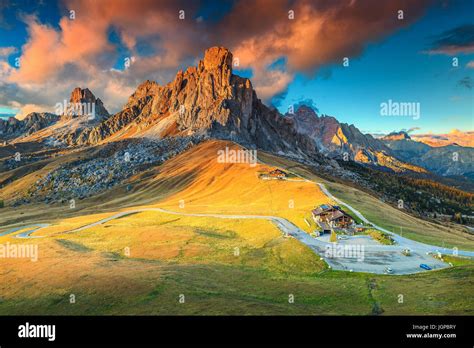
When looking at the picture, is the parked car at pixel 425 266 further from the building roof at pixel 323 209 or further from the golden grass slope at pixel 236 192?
the building roof at pixel 323 209

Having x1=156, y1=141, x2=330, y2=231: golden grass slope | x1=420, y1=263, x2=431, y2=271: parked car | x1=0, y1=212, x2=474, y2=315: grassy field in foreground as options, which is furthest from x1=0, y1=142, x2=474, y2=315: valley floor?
x1=420, y1=263, x2=431, y2=271: parked car

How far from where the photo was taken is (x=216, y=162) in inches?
7131

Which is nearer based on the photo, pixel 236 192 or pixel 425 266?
pixel 425 266

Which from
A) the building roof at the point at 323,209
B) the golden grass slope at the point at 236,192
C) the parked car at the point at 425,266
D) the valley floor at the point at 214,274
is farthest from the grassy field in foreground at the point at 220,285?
the golden grass slope at the point at 236,192

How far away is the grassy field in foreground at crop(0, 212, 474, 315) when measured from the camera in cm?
2919

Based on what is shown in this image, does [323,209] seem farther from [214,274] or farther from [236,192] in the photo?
[236,192]

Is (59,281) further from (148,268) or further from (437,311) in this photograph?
(437,311)

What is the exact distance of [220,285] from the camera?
3644 cm

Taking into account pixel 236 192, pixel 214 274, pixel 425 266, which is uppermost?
pixel 236 192

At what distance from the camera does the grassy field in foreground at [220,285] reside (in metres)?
29.2

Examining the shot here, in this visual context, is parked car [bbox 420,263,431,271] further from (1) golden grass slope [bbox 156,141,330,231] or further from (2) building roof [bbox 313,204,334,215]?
(2) building roof [bbox 313,204,334,215]

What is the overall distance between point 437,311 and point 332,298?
9140 millimetres

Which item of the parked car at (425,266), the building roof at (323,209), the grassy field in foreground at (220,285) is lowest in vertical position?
the parked car at (425,266)

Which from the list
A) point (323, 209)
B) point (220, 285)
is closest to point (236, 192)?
point (323, 209)
